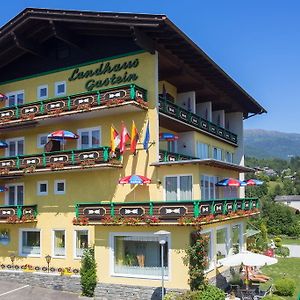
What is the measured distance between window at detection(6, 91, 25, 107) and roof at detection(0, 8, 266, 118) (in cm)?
258

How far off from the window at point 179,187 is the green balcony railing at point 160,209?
84.5 inches

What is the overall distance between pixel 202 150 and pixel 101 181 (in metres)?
9.99

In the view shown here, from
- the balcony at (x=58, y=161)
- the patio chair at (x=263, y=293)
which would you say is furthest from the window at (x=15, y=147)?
the patio chair at (x=263, y=293)

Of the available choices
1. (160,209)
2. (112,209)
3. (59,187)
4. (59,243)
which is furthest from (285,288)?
(59,187)

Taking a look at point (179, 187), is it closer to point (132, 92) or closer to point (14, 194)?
point (132, 92)

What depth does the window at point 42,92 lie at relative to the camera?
106 ft

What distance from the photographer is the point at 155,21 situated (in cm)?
2544

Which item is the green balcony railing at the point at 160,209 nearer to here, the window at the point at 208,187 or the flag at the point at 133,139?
Answer: the window at the point at 208,187

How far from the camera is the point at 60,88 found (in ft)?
104

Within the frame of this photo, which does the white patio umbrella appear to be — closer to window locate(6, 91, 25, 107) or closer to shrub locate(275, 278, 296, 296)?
shrub locate(275, 278, 296, 296)

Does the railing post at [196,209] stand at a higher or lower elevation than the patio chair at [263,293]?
higher

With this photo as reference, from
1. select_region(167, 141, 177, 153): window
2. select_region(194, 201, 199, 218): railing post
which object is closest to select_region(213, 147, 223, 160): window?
select_region(167, 141, 177, 153): window

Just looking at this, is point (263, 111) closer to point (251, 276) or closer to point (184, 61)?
point (184, 61)

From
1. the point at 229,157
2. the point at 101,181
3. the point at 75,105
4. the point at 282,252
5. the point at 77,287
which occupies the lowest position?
the point at 282,252
